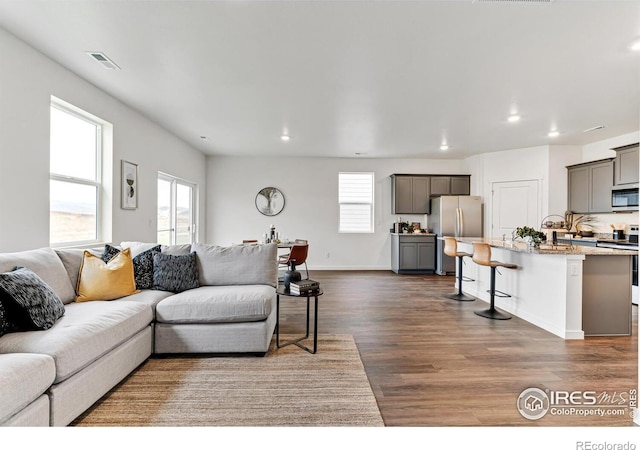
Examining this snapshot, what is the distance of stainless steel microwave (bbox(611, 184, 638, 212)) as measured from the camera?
4.71 metres

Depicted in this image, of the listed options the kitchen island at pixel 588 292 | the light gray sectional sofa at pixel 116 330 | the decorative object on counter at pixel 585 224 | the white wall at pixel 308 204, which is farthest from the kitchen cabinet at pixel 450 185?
the light gray sectional sofa at pixel 116 330

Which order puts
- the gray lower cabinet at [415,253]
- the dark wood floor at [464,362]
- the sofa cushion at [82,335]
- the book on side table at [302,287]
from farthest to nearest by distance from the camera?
the gray lower cabinet at [415,253] < the book on side table at [302,287] < the dark wood floor at [464,362] < the sofa cushion at [82,335]

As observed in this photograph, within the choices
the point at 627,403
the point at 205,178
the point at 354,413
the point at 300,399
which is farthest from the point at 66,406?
the point at 205,178

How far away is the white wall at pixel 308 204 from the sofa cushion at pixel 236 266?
411 cm

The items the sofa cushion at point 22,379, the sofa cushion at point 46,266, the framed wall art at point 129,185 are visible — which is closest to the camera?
the sofa cushion at point 22,379

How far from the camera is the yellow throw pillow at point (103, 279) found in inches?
103

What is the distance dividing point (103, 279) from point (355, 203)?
559 cm

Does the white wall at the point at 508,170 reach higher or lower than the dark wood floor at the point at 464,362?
higher

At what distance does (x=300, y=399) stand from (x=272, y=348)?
85cm

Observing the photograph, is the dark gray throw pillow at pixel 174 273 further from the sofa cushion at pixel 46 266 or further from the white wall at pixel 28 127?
the white wall at pixel 28 127

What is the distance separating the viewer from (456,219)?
6660 millimetres

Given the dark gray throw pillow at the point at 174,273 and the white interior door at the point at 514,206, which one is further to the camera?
the white interior door at the point at 514,206

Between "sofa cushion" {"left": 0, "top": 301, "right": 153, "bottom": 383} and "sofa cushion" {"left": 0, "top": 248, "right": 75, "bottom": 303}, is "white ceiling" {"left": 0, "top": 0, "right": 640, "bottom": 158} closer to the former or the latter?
"sofa cushion" {"left": 0, "top": 248, "right": 75, "bottom": 303}
